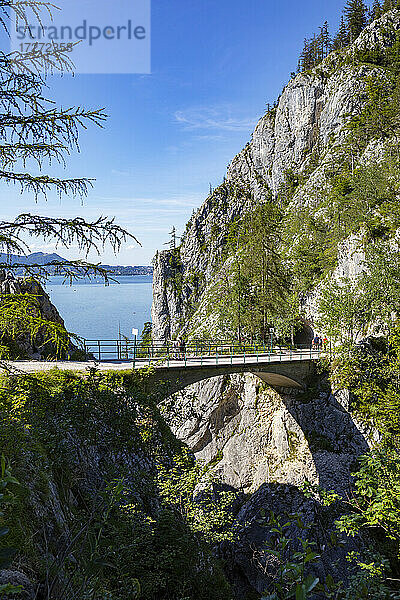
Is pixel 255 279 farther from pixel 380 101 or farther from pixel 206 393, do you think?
pixel 380 101

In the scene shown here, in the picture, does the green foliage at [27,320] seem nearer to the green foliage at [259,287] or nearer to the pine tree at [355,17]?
the green foliage at [259,287]

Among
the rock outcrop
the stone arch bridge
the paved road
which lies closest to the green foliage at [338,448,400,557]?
the rock outcrop

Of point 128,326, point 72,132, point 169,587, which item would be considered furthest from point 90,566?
point 128,326

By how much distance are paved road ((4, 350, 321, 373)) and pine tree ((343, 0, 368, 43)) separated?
72.4m

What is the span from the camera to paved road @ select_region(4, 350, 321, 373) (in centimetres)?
1423

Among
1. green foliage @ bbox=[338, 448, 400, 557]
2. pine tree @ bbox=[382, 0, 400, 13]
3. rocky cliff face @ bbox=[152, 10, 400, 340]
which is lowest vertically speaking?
green foliage @ bbox=[338, 448, 400, 557]

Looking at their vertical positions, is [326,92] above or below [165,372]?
above

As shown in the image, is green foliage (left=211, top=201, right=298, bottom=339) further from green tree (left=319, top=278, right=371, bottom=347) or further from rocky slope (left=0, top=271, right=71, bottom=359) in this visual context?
rocky slope (left=0, top=271, right=71, bottom=359)

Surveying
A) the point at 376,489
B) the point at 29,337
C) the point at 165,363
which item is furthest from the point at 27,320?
the point at 165,363

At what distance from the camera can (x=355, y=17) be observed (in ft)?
233

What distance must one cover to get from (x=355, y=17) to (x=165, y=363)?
82.5m

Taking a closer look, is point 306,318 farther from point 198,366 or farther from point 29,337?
point 29,337

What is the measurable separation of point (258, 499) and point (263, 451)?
4135mm

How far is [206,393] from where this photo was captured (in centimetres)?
3069
